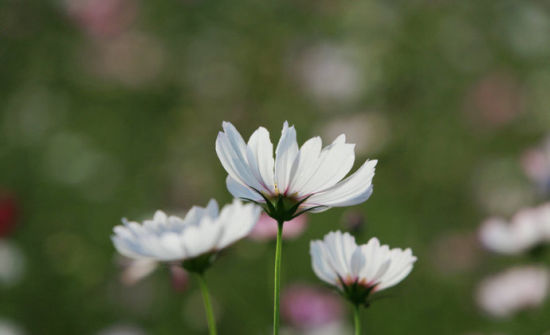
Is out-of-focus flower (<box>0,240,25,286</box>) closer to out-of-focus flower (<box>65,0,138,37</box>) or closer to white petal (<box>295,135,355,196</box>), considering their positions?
out-of-focus flower (<box>65,0,138,37</box>)

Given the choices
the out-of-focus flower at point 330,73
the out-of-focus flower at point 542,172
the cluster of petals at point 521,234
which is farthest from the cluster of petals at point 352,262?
the out-of-focus flower at point 330,73

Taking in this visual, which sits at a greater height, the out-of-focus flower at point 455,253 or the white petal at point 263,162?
the out-of-focus flower at point 455,253

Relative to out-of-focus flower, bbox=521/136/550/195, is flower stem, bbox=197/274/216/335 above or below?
below

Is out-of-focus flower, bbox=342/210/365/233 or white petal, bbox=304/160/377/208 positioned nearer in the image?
white petal, bbox=304/160/377/208

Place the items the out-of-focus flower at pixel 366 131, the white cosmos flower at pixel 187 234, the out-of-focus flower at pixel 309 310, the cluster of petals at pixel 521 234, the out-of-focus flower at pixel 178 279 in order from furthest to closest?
the out-of-focus flower at pixel 366 131
the out-of-focus flower at pixel 309 310
the cluster of petals at pixel 521 234
the out-of-focus flower at pixel 178 279
the white cosmos flower at pixel 187 234

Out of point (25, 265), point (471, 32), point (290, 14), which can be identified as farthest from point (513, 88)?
point (25, 265)

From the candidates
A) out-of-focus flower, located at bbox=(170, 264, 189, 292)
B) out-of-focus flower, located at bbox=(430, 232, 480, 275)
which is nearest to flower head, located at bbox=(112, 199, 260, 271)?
out-of-focus flower, located at bbox=(170, 264, 189, 292)

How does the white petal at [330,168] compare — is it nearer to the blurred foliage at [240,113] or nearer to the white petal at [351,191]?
the white petal at [351,191]
